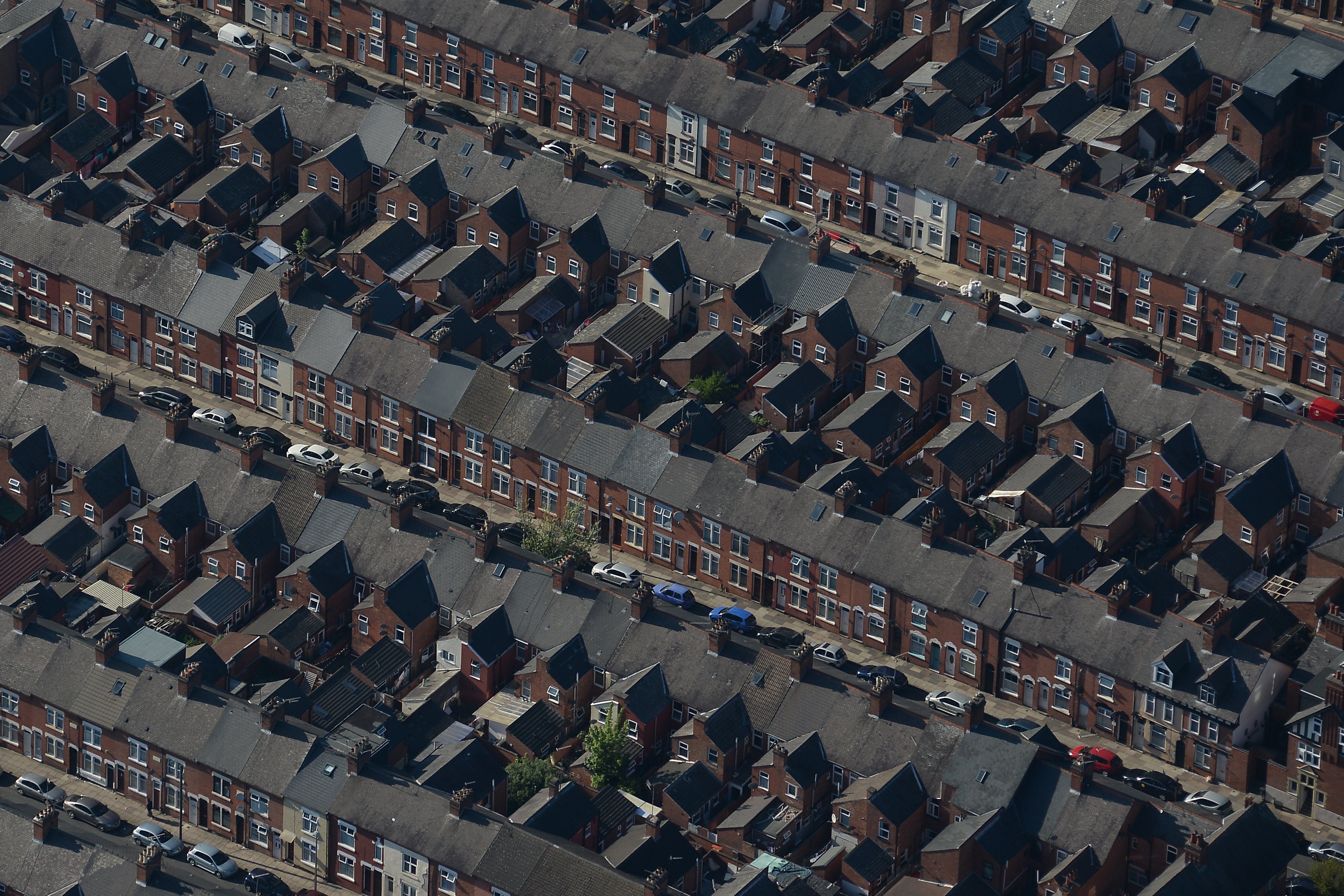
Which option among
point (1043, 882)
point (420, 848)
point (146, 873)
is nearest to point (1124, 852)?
point (1043, 882)

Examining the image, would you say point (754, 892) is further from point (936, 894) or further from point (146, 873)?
point (146, 873)

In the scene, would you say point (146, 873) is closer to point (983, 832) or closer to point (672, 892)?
point (672, 892)

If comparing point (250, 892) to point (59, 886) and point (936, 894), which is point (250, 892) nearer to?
point (59, 886)

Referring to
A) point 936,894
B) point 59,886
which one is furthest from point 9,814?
point 936,894

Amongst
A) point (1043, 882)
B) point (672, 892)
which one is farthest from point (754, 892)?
point (1043, 882)
